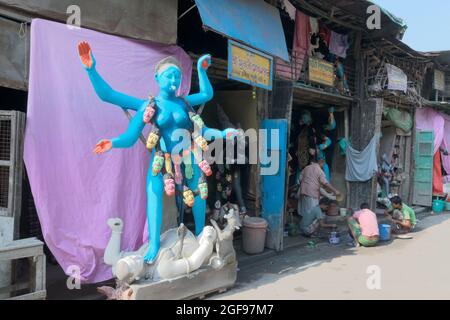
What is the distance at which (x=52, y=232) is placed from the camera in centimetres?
367

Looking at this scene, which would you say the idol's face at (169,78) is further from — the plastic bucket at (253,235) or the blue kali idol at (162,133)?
the plastic bucket at (253,235)

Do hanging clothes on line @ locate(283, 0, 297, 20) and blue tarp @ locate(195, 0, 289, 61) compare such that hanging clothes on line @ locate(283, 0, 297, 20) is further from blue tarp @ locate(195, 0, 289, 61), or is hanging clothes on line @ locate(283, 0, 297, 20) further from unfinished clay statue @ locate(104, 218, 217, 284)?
unfinished clay statue @ locate(104, 218, 217, 284)

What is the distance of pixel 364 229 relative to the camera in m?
7.16

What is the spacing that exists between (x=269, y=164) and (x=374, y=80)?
495 centimetres

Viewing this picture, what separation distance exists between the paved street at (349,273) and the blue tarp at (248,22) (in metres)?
3.35

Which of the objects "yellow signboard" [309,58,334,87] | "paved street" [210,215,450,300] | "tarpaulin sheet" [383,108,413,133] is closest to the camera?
"paved street" [210,215,450,300]

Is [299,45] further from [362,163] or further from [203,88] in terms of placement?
[203,88]

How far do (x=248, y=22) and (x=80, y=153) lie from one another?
10.8 ft

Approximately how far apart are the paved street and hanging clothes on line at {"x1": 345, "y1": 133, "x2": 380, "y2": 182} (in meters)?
2.26

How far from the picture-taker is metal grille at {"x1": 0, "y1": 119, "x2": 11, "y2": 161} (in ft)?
12.6

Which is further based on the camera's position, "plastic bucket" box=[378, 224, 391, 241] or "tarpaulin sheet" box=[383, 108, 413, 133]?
"tarpaulin sheet" box=[383, 108, 413, 133]

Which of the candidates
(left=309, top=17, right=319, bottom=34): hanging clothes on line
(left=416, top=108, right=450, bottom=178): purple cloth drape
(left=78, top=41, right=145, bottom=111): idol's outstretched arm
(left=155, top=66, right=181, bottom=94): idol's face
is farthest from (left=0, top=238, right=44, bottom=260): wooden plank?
(left=416, top=108, right=450, bottom=178): purple cloth drape

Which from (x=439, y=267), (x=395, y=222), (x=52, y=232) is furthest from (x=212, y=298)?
(x=395, y=222)

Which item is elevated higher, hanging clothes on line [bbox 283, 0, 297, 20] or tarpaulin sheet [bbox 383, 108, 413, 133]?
hanging clothes on line [bbox 283, 0, 297, 20]
